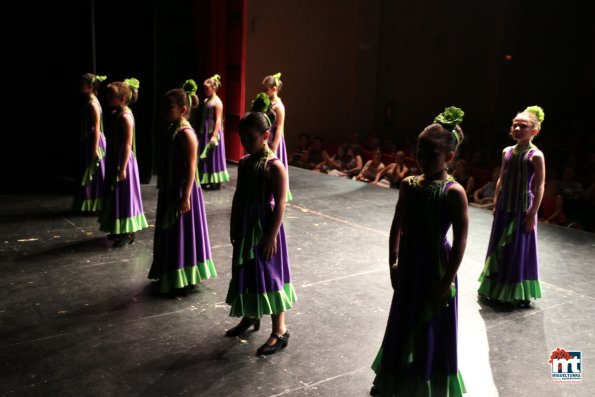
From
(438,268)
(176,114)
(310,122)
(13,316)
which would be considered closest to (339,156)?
(310,122)

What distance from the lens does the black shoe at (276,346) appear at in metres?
3.87

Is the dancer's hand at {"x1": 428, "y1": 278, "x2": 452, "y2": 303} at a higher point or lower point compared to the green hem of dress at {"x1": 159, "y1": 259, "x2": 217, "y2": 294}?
higher

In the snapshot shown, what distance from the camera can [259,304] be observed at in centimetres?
383

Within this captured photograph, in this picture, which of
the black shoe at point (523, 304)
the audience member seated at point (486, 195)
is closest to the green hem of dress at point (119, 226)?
the black shoe at point (523, 304)

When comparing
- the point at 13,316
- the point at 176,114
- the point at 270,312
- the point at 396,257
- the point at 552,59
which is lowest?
the point at 13,316

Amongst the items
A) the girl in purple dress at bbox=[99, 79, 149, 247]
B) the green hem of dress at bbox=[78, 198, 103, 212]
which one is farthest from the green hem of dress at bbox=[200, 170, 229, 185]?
the girl in purple dress at bbox=[99, 79, 149, 247]

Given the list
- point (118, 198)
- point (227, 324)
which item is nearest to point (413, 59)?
point (118, 198)

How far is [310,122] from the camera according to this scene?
13.5m

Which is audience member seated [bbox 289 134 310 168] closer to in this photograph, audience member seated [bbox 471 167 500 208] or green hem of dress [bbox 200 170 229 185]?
green hem of dress [bbox 200 170 229 185]

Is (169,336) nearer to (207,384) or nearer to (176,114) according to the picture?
(207,384)

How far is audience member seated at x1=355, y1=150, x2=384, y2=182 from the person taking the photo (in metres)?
10.4

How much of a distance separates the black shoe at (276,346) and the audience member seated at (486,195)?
5162 mm

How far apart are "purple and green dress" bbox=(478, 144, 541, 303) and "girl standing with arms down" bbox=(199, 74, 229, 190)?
459 centimetres

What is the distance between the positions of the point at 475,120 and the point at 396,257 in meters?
13.9
